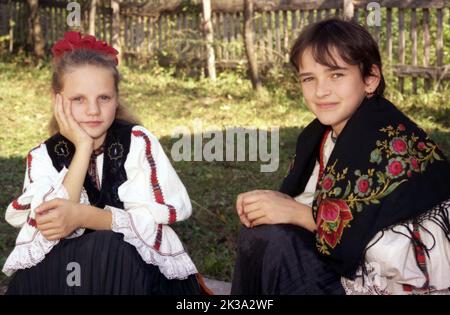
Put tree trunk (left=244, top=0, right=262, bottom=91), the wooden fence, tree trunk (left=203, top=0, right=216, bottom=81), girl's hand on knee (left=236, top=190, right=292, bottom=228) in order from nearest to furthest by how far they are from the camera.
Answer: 1. girl's hand on knee (left=236, top=190, right=292, bottom=228)
2. the wooden fence
3. tree trunk (left=244, top=0, right=262, bottom=91)
4. tree trunk (left=203, top=0, right=216, bottom=81)

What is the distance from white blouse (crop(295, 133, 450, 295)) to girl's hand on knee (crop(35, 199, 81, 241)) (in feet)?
3.56

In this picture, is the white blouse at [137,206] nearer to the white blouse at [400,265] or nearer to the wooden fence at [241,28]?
the white blouse at [400,265]

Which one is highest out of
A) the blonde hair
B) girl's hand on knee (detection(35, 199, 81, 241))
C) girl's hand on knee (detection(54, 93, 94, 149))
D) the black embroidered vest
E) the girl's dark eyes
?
the blonde hair

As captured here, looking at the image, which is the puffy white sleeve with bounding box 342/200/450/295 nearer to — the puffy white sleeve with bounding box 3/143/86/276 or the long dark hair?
the long dark hair

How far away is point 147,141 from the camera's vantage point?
3076 mm

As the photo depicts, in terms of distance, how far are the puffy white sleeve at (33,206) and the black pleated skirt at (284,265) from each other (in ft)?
2.46

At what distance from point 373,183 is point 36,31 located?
1083 cm

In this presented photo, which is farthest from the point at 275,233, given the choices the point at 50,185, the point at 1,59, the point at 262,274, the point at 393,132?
the point at 1,59

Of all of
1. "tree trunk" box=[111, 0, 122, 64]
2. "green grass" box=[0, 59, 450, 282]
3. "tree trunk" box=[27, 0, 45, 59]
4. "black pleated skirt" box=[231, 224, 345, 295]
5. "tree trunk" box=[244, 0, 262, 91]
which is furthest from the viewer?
"tree trunk" box=[27, 0, 45, 59]

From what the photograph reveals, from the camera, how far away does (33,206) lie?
2.86 metres

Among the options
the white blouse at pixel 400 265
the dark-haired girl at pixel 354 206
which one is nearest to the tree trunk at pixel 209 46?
the dark-haired girl at pixel 354 206

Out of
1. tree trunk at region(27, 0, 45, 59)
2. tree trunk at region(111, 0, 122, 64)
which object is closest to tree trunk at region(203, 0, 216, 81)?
tree trunk at region(111, 0, 122, 64)

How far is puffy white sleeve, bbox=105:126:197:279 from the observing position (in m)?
2.91

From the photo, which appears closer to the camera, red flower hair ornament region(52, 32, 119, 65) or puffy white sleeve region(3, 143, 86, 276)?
puffy white sleeve region(3, 143, 86, 276)
